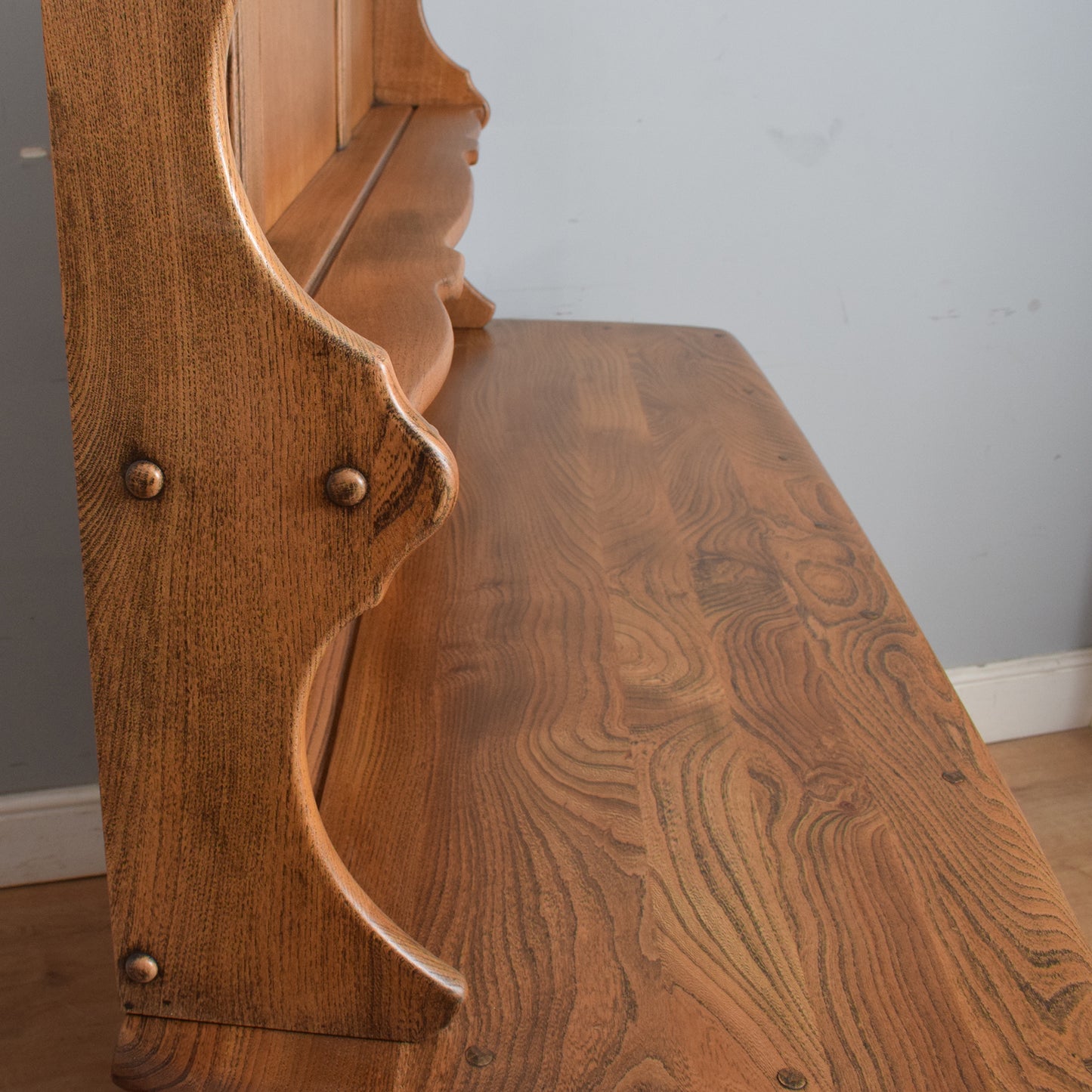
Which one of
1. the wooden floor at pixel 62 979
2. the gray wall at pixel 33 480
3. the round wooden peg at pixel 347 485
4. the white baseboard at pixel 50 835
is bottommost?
the wooden floor at pixel 62 979

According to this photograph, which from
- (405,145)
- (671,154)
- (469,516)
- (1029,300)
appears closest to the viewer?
(469,516)

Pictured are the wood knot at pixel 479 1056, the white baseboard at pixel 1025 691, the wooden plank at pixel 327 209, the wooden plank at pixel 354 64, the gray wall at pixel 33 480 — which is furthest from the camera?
the white baseboard at pixel 1025 691

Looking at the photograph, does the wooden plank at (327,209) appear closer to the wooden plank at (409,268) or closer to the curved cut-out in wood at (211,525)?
the wooden plank at (409,268)

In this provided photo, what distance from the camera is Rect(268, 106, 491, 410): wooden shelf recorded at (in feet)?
1.56

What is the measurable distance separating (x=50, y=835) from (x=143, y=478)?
1337 mm

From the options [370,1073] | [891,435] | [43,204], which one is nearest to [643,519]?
[370,1073]

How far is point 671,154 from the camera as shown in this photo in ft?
4.93

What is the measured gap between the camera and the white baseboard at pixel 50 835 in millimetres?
1488

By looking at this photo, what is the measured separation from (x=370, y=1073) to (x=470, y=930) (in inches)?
3.0

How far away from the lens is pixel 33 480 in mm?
1306

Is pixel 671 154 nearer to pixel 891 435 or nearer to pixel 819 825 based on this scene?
pixel 891 435

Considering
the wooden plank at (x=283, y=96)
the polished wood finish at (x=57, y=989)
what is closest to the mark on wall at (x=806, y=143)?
the wooden plank at (x=283, y=96)

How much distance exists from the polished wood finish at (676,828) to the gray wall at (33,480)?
0.65 metres

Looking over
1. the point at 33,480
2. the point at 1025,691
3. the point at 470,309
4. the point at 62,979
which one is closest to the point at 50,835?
the point at 62,979
